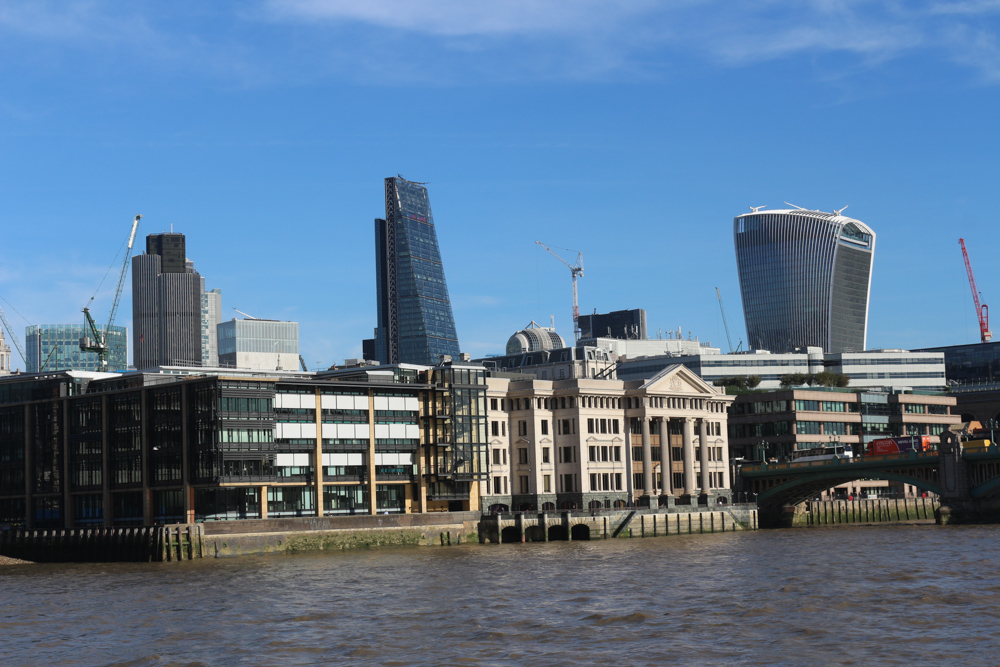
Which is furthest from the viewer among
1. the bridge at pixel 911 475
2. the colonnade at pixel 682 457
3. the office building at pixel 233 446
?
the colonnade at pixel 682 457

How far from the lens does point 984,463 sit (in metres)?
161

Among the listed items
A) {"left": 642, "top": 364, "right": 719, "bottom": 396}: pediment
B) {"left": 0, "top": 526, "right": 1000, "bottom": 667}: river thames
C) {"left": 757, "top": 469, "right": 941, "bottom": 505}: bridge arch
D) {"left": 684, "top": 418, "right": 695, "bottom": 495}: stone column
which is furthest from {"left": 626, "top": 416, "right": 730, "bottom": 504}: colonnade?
{"left": 0, "top": 526, "right": 1000, "bottom": 667}: river thames

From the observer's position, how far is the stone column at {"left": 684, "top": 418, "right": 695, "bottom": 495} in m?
185

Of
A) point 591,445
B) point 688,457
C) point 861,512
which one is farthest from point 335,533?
point 861,512

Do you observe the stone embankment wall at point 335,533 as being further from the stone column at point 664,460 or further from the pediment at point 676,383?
the pediment at point 676,383

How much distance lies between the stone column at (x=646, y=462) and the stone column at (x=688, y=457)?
6775 mm

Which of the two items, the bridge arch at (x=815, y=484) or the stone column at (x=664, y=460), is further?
the stone column at (x=664, y=460)

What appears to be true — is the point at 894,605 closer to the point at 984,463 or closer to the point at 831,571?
the point at 831,571

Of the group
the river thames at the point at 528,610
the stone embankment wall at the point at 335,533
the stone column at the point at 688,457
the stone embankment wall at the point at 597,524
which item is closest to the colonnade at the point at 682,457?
the stone column at the point at 688,457

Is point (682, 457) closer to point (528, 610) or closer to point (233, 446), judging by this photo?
point (233, 446)

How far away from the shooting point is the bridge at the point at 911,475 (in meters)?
160

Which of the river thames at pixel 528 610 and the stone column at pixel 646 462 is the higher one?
the stone column at pixel 646 462

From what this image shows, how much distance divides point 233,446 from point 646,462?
64957 millimetres

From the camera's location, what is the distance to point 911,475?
6654 inches
